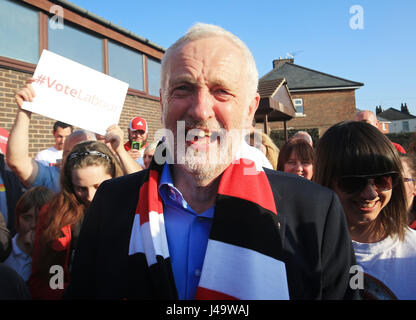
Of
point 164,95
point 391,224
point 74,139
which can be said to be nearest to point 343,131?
point 391,224

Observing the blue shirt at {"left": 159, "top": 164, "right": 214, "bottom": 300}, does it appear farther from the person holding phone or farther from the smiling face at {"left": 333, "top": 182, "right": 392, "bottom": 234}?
the person holding phone

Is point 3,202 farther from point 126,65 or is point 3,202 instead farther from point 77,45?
point 126,65

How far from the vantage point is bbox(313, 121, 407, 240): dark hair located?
5.23ft

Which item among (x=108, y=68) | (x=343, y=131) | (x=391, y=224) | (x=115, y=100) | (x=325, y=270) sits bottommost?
(x=325, y=270)

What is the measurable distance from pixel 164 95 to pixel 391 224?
1.39m

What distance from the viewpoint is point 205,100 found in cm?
137

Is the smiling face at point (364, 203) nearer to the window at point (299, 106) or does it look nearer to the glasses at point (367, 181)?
the glasses at point (367, 181)

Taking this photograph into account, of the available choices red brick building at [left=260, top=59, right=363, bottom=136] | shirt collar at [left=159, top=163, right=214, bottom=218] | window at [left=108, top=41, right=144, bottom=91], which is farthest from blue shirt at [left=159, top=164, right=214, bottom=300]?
red brick building at [left=260, top=59, right=363, bottom=136]

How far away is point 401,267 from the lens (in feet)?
4.95

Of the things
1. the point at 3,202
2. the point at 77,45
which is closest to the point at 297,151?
the point at 3,202

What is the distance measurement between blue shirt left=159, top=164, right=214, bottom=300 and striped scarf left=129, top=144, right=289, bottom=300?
0.07 m

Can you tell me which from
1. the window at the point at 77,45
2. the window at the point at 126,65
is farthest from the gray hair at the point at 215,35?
the window at the point at 126,65

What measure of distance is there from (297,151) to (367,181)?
159cm
